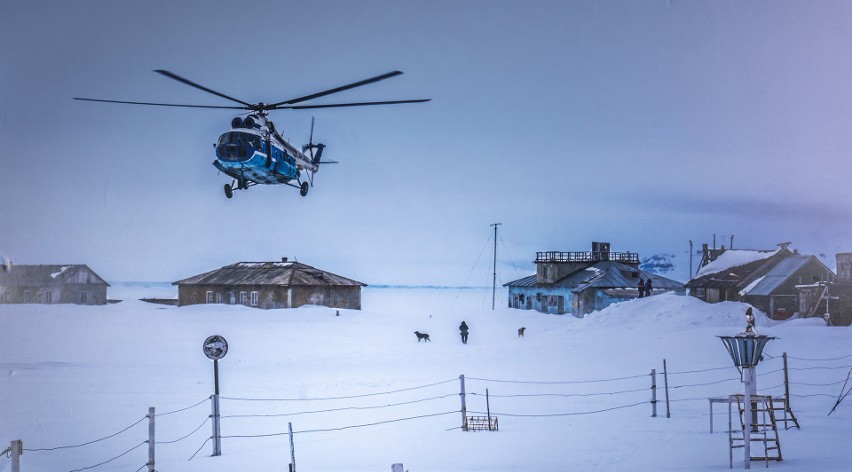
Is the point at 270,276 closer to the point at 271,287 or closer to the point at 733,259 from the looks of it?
the point at 271,287

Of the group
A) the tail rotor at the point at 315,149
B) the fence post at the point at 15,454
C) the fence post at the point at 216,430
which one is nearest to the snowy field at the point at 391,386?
the fence post at the point at 216,430

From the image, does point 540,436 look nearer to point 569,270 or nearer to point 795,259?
point 569,270

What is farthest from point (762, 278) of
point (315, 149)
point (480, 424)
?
point (315, 149)

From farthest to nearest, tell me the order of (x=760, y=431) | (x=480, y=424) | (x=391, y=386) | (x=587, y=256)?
1. (x=587, y=256)
2. (x=391, y=386)
3. (x=480, y=424)
4. (x=760, y=431)

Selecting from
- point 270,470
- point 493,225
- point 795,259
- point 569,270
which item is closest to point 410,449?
point 270,470

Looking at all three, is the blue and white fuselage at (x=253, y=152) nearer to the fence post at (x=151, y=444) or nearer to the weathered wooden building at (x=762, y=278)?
the fence post at (x=151, y=444)

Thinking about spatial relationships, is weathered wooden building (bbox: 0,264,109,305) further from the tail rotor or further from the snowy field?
the tail rotor
